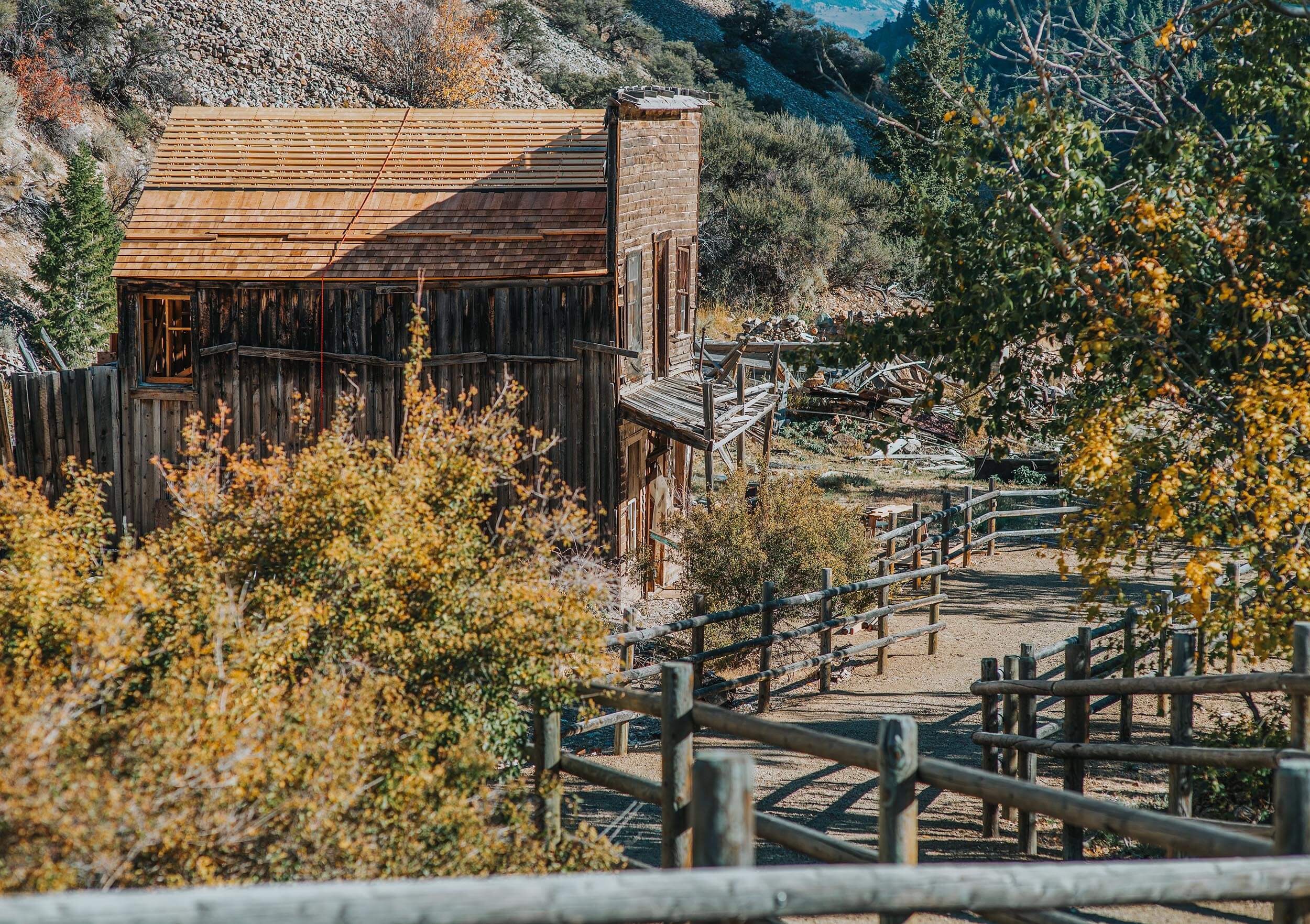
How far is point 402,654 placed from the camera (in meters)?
5.19

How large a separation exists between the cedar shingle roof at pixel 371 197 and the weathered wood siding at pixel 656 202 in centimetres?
46

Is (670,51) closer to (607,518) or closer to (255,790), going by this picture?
(607,518)

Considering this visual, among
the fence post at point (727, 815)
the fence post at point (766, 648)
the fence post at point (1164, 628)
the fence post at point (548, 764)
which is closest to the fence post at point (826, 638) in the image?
the fence post at point (766, 648)

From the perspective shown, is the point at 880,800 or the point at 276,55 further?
the point at 276,55

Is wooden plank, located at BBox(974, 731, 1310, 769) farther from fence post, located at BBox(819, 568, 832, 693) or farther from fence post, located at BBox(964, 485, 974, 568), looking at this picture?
fence post, located at BBox(964, 485, 974, 568)

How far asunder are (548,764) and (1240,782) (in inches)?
184

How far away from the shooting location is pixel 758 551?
12.8m

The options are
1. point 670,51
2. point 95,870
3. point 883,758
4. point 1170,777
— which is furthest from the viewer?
point 670,51

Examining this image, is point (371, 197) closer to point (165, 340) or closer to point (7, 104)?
point (165, 340)

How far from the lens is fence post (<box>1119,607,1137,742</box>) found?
8.17 m

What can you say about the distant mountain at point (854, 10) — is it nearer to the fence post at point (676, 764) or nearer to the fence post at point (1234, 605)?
the fence post at point (1234, 605)

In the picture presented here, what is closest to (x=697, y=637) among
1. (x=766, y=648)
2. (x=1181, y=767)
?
(x=766, y=648)

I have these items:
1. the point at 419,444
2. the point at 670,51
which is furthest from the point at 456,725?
the point at 670,51

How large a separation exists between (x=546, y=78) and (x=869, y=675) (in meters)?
40.2
